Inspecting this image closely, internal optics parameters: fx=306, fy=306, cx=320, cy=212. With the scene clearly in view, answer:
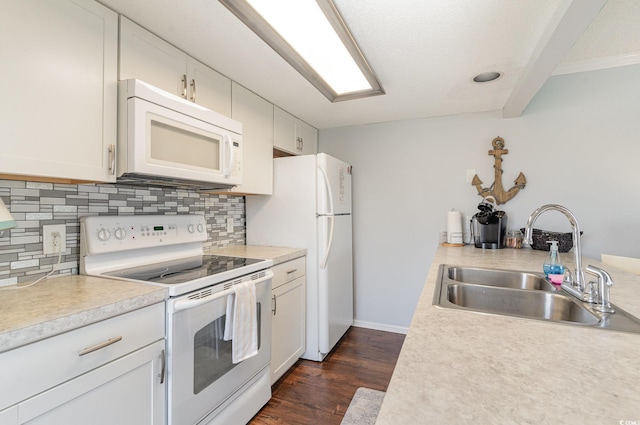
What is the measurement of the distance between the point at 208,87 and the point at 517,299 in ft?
6.44

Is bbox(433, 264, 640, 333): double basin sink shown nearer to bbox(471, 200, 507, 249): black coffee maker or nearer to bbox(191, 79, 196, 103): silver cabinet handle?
bbox(471, 200, 507, 249): black coffee maker

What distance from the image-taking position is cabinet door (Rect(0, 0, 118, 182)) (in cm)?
106

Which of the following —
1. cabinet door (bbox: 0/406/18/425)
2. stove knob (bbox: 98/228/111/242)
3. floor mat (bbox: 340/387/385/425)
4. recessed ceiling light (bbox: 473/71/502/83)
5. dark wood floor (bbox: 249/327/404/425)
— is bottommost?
dark wood floor (bbox: 249/327/404/425)

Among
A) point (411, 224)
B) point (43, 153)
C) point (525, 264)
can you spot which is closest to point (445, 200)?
point (411, 224)

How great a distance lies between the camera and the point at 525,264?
1.77m

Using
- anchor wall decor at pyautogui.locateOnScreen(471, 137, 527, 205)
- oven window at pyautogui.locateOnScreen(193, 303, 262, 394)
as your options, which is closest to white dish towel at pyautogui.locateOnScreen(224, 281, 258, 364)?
oven window at pyautogui.locateOnScreen(193, 303, 262, 394)

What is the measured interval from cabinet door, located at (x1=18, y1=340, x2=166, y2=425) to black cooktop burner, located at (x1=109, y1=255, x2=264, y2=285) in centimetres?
31

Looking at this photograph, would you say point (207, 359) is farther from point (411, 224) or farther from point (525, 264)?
point (411, 224)

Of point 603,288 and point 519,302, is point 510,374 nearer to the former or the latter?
point 603,288

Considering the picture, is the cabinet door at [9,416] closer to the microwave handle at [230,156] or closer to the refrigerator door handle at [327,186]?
the microwave handle at [230,156]

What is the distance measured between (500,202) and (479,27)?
5.44ft

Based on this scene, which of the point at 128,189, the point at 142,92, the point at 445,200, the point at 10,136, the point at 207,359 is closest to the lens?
the point at 10,136

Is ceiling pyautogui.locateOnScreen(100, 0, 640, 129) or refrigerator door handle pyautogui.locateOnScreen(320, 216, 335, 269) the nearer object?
ceiling pyautogui.locateOnScreen(100, 0, 640, 129)

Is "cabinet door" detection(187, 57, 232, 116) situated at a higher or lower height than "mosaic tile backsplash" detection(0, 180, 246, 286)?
higher
